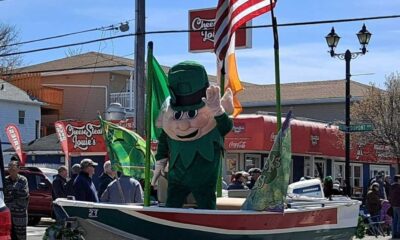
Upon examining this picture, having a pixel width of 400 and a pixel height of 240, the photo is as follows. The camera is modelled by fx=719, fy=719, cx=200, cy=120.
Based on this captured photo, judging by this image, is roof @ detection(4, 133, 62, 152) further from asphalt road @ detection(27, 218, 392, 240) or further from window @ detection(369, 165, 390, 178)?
window @ detection(369, 165, 390, 178)

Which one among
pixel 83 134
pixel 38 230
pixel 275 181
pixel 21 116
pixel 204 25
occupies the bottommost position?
pixel 38 230

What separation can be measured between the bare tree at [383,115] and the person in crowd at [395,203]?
10772 millimetres

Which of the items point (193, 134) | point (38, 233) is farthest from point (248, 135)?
point (193, 134)

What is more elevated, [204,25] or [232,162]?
[204,25]

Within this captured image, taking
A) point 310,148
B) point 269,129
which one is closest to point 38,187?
point 269,129

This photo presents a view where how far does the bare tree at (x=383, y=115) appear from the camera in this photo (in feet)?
96.9

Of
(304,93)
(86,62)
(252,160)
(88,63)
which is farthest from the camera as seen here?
(86,62)

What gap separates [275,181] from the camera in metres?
7.47

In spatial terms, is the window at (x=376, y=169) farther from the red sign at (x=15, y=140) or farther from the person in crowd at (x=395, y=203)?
the red sign at (x=15, y=140)

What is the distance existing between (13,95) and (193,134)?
3407cm

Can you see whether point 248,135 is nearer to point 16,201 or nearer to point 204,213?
point 16,201

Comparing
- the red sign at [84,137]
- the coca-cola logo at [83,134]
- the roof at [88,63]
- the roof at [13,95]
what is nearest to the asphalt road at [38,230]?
the red sign at [84,137]

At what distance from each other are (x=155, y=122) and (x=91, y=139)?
1998 centimetres

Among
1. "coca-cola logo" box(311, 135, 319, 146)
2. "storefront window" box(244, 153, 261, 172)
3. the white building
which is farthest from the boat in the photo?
the white building
